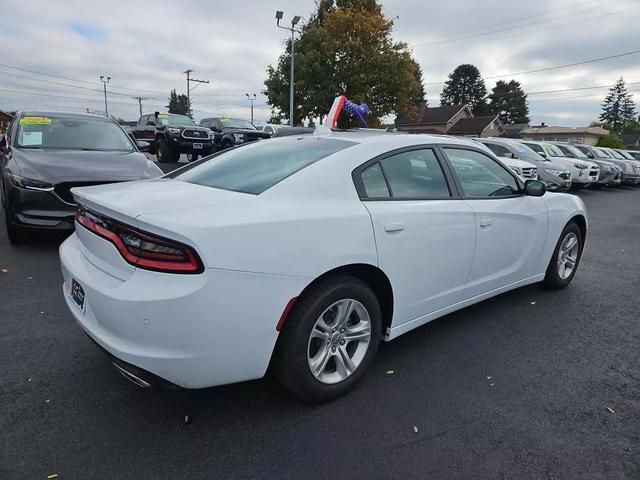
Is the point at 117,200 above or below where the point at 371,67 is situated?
below

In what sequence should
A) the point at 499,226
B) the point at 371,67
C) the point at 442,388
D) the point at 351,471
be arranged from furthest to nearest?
the point at 371,67 < the point at 499,226 < the point at 442,388 < the point at 351,471

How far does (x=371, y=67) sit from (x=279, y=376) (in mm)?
26770

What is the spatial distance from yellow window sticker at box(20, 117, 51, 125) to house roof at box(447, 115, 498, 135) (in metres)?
54.5

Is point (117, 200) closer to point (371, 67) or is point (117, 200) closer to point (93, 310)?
point (93, 310)

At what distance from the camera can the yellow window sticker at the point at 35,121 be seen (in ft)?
20.5

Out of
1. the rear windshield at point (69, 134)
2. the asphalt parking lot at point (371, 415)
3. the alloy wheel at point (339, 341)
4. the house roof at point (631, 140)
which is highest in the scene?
the house roof at point (631, 140)

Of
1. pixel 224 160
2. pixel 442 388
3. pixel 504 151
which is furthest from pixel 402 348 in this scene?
pixel 504 151

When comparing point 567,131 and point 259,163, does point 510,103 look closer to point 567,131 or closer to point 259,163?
point 567,131

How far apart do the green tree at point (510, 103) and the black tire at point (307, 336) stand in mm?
95134

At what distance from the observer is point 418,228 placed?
111 inches

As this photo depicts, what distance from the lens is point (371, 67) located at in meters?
26.7

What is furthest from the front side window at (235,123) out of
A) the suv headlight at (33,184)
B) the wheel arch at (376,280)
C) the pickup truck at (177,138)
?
the wheel arch at (376,280)

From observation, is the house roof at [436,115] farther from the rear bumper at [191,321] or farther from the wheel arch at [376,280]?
the rear bumper at [191,321]

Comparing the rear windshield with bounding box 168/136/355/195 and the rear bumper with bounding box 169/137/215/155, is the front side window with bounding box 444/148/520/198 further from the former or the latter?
the rear bumper with bounding box 169/137/215/155
